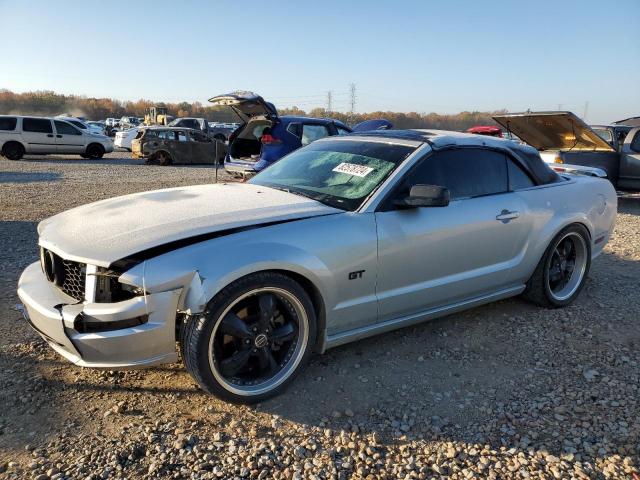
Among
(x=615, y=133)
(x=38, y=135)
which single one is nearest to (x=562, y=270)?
(x=615, y=133)

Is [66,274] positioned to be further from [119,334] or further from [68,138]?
[68,138]

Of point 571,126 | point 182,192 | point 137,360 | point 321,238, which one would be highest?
point 571,126

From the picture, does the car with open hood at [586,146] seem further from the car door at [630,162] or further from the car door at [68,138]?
the car door at [68,138]

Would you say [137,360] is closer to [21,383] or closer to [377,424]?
[21,383]

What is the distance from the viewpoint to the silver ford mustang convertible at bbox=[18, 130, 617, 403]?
2.58 metres

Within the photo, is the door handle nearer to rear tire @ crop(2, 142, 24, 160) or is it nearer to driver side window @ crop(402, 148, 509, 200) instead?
driver side window @ crop(402, 148, 509, 200)

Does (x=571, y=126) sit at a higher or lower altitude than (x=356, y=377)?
higher

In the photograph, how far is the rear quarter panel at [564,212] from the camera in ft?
13.7

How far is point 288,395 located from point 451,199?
1.87m

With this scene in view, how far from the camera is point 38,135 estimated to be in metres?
18.2

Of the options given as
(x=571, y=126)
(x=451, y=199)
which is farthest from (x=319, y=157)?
(x=571, y=126)

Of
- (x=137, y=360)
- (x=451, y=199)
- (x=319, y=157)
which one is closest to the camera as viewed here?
(x=137, y=360)

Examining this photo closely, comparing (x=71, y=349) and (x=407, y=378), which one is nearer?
(x=71, y=349)

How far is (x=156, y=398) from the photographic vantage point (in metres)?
2.92
